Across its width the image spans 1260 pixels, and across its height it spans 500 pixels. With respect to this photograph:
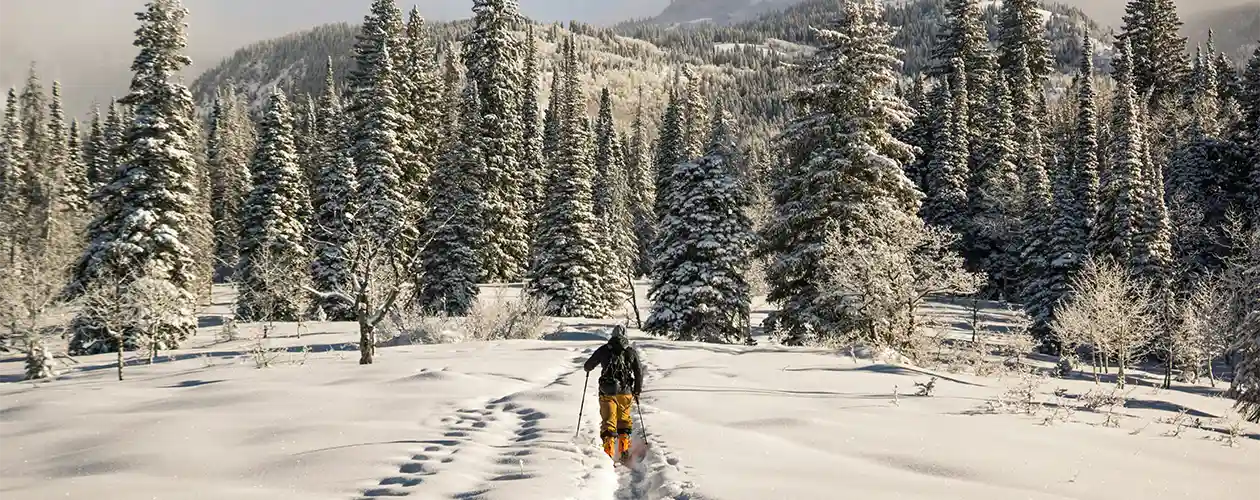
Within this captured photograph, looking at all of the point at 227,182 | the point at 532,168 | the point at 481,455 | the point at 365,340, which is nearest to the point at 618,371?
the point at 481,455

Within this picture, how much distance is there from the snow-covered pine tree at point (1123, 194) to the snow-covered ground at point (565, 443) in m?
33.7

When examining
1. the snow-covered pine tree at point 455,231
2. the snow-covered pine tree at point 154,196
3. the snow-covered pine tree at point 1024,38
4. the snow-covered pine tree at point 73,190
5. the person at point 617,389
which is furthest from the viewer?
the snow-covered pine tree at point 1024,38

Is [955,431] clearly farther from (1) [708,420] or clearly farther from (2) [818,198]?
(2) [818,198]

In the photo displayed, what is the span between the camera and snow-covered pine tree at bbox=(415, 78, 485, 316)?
39750mm

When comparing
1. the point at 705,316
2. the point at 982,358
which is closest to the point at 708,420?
the point at 982,358

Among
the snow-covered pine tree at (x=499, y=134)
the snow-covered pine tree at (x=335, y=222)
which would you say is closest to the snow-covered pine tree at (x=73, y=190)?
the snow-covered pine tree at (x=335, y=222)

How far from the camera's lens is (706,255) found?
29.5 m

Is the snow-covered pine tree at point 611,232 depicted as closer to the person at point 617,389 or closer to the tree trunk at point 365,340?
the tree trunk at point 365,340

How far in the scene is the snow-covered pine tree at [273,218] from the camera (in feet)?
135

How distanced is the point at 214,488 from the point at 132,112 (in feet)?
104

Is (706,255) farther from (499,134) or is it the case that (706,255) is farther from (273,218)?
(273,218)

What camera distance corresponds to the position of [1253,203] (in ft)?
158

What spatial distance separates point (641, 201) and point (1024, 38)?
44.4 m

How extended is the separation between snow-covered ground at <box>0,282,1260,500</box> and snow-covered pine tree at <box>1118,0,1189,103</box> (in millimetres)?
76532
